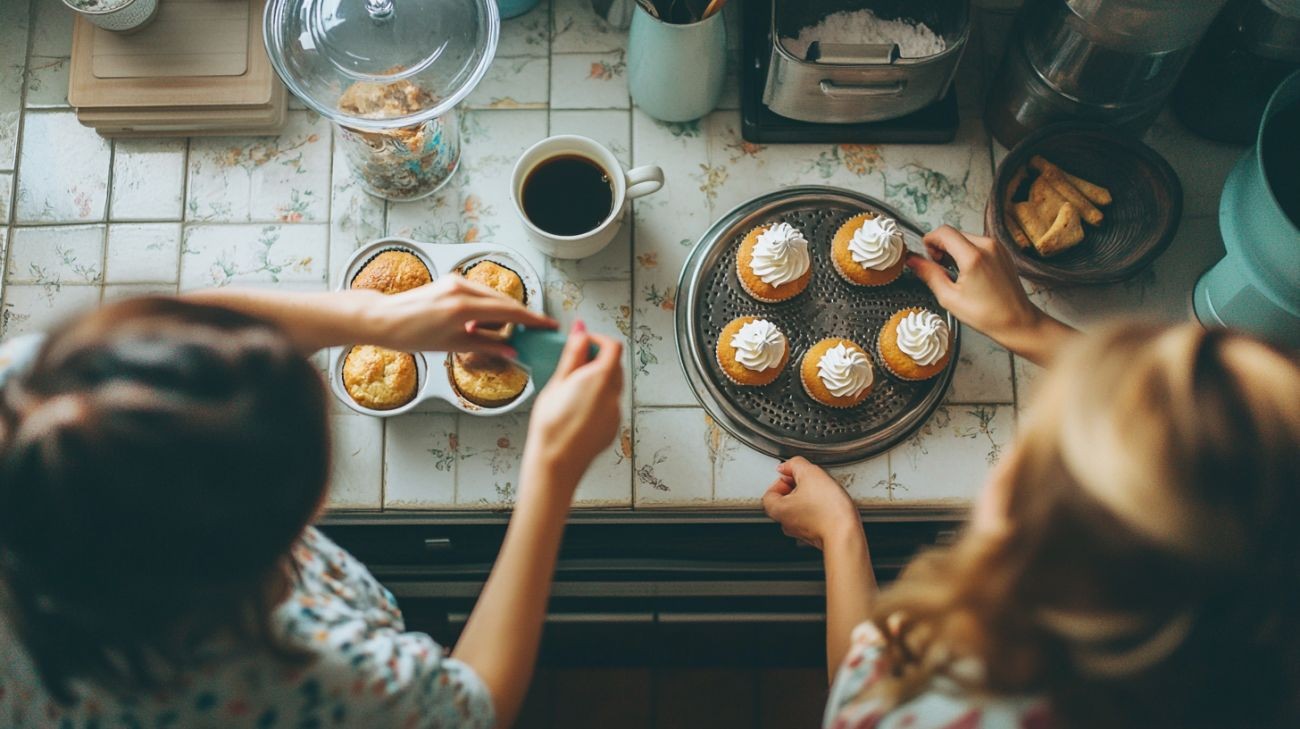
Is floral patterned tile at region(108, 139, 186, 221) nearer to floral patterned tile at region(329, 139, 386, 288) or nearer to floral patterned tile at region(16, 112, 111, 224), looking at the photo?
floral patterned tile at region(16, 112, 111, 224)

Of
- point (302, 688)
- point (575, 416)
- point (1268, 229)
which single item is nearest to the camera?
point (302, 688)

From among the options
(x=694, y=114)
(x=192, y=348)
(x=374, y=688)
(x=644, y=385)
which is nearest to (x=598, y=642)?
(x=644, y=385)

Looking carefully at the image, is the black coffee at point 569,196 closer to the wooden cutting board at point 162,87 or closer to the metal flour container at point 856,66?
the metal flour container at point 856,66

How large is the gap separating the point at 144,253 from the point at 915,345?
3.30 feet

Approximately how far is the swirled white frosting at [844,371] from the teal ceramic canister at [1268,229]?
1.46 feet

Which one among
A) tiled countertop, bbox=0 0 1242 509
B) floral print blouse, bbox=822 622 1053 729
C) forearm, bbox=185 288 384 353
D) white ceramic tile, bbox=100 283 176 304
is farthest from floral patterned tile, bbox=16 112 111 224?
floral print blouse, bbox=822 622 1053 729

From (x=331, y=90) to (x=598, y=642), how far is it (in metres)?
0.89

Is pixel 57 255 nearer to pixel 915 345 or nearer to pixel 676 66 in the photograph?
pixel 676 66

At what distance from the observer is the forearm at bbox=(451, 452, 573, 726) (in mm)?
768

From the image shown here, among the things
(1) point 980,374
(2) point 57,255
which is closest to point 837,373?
(1) point 980,374

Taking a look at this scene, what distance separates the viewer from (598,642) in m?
1.34

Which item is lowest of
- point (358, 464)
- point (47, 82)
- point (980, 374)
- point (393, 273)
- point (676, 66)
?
point (358, 464)

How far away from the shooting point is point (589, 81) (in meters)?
1.19

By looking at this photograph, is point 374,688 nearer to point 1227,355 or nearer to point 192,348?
point 192,348
